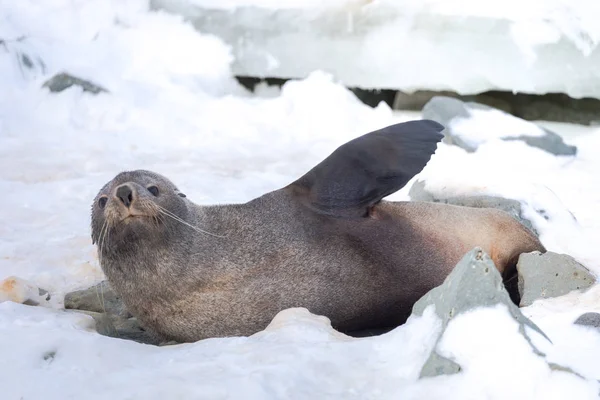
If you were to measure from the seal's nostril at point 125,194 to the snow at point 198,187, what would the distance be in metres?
0.48

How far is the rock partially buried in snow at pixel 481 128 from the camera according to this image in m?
6.50

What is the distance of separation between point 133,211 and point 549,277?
1694 millimetres

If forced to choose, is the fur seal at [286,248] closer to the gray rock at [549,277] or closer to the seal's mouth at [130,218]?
the seal's mouth at [130,218]

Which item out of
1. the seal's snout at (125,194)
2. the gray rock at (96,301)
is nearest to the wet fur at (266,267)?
the seal's snout at (125,194)

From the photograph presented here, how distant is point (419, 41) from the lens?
7.55 metres

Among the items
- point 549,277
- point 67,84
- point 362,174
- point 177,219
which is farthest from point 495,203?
point 67,84

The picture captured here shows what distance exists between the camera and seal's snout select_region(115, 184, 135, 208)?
309 cm

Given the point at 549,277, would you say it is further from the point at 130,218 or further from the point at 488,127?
the point at 488,127

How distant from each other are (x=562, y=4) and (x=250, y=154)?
3.09m

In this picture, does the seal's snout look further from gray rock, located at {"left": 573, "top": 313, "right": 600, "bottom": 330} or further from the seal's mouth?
gray rock, located at {"left": 573, "top": 313, "right": 600, "bottom": 330}

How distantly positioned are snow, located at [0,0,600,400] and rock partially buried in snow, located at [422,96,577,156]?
0.51ft

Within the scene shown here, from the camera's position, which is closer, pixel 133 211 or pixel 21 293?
pixel 133 211

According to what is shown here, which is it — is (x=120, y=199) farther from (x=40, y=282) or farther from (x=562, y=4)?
(x=562, y=4)

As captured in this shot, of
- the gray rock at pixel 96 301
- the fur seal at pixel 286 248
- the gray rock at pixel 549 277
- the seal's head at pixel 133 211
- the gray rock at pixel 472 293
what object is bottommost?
the gray rock at pixel 96 301
